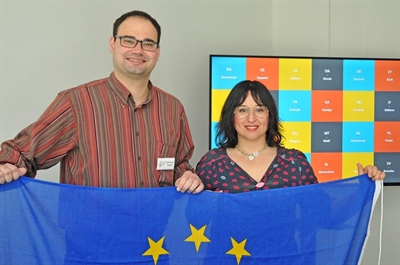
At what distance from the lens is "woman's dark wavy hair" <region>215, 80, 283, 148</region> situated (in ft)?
Result: 8.16

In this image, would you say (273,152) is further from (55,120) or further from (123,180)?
(55,120)

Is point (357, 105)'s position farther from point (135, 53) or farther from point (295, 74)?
point (135, 53)

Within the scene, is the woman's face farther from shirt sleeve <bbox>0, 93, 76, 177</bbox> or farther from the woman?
shirt sleeve <bbox>0, 93, 76, 177</bbox>

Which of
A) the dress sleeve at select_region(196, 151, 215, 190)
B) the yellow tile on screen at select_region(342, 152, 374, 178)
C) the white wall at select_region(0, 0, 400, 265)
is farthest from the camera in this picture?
the yellow tile on screen at select_region(342, 152, 374, 178)

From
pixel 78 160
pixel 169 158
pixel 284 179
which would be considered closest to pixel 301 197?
pixel 284 179

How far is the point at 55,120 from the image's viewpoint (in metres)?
2.31

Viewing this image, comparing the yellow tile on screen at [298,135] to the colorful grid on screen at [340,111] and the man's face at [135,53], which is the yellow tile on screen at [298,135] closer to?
the colorful grid on screen at [340,111]

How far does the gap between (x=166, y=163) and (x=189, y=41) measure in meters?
1.83

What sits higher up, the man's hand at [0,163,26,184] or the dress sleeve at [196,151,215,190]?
the man's hand at [0,163,26,184]

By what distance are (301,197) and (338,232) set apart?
21 centimetres

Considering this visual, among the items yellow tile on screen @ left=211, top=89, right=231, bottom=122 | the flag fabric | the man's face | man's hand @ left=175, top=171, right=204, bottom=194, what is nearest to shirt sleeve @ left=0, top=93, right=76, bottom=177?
the flag fabric

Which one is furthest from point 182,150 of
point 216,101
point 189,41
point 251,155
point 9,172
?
point 189,41

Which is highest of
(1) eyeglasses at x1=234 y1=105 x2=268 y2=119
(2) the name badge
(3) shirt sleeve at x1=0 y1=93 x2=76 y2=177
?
(1) eyeglasses at x1=234 y1=105 x2=268 y2=119

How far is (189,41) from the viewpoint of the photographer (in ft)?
13.4
